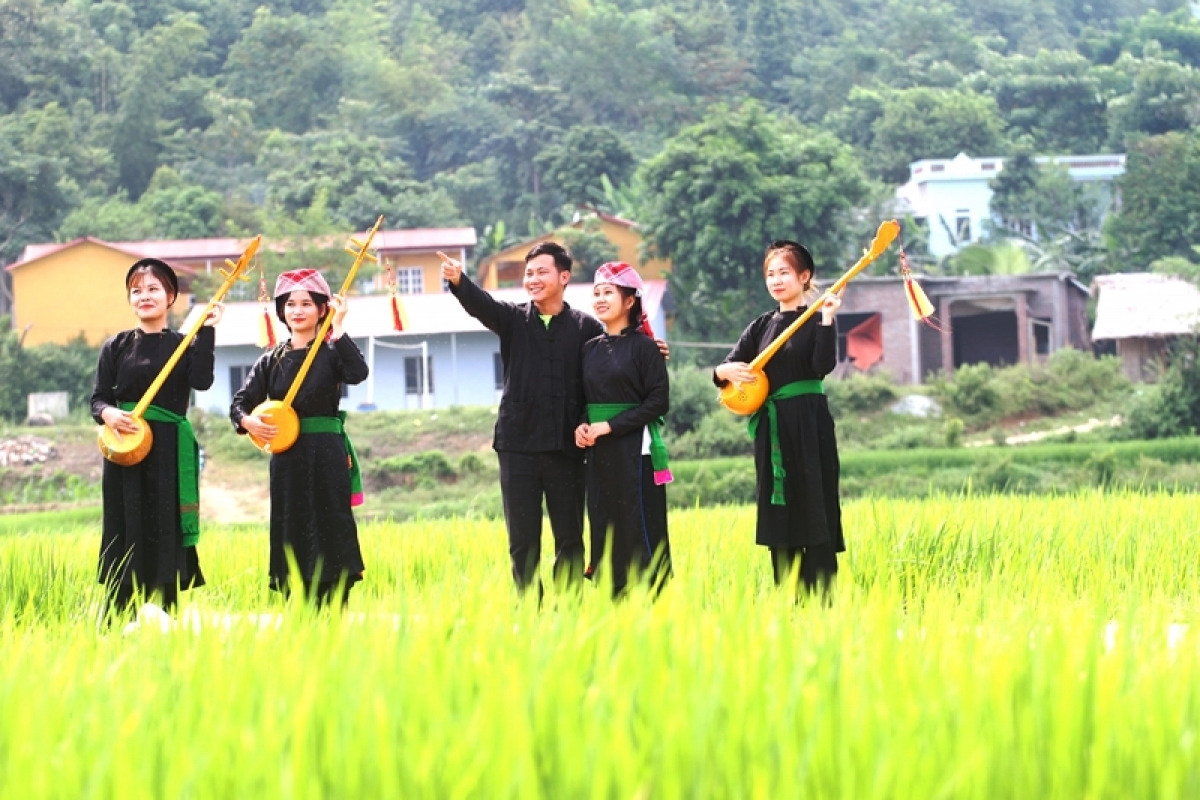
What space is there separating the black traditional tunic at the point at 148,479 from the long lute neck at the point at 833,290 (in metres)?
2.00

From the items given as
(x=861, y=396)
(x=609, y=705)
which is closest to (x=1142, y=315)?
(x=861, y=396)

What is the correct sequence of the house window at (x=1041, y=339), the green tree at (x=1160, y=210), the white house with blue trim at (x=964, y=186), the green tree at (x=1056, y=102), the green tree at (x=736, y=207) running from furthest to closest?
1. the green tree at (x=1056, y=102)
2. the white house with blue trim at (x=964, y=186)
3. the green tree at (x=1160, y=210)
4. the house window at (x=1041, y=339)
5. the green tree at (x=736, y=207)

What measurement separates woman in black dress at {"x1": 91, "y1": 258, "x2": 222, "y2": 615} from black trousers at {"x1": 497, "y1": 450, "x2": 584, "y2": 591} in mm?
1134

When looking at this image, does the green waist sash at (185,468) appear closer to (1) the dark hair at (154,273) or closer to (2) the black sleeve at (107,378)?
(2) the black sleeve at (107,378)

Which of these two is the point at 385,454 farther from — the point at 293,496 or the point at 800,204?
the point at 293,496

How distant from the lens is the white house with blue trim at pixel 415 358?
33531 millimetres

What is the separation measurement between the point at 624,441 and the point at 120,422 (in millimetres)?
1784

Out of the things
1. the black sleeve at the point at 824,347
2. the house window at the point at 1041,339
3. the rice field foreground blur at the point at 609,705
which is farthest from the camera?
the house window at the point at 1041,339

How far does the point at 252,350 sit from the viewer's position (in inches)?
1334

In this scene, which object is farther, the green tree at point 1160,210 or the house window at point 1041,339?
the green tree at point 1160,210

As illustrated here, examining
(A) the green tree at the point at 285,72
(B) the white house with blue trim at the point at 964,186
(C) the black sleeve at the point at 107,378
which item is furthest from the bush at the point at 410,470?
Answer: (A) the green tree at the point at 285,72

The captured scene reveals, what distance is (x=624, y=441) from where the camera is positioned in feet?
18.9

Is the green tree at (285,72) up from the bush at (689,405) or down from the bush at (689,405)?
up

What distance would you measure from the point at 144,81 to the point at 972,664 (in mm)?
57290
